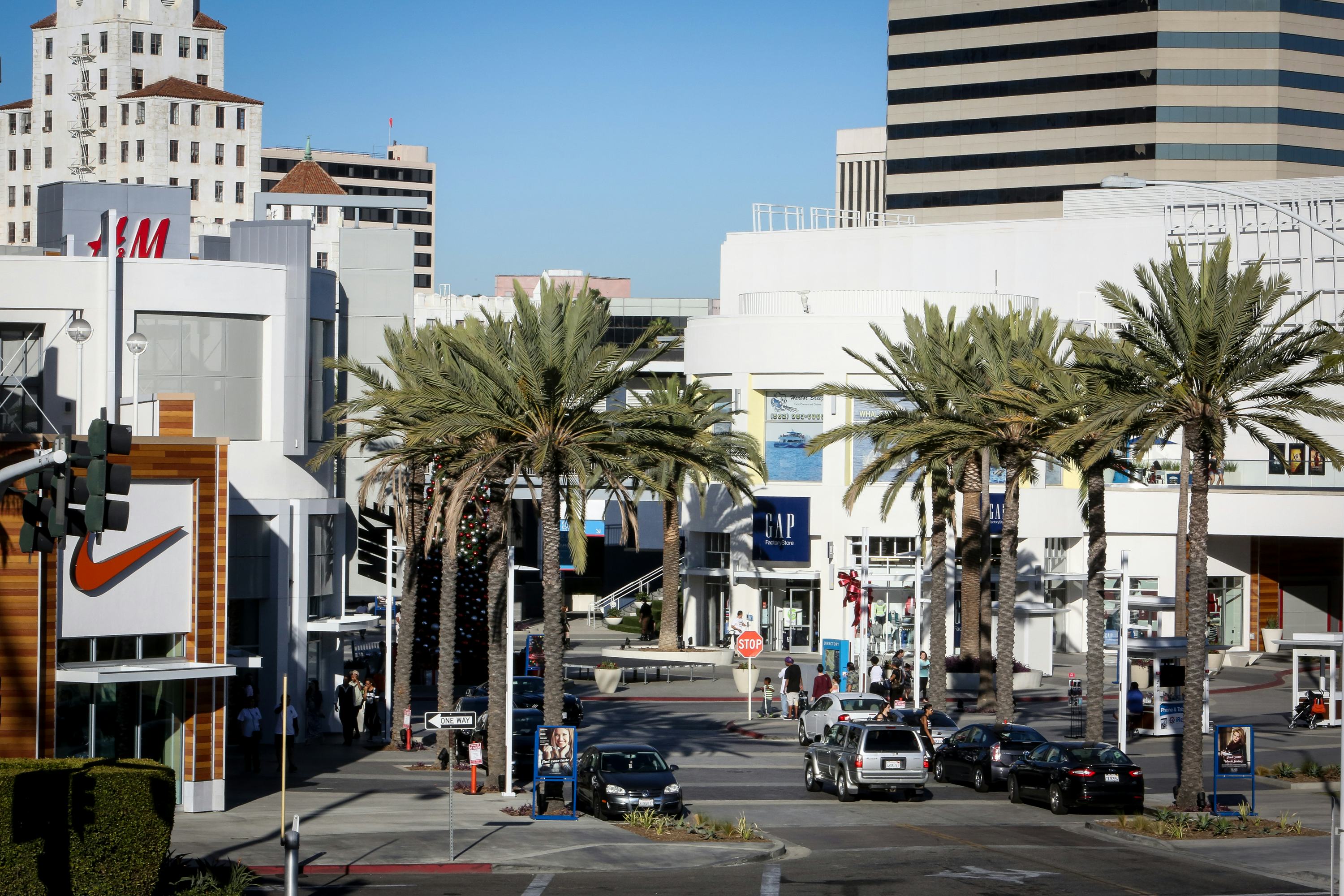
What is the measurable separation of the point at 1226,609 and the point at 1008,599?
33107 mm

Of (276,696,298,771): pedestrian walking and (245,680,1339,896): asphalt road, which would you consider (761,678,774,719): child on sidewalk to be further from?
(276,696,298,771): pedestrian walking

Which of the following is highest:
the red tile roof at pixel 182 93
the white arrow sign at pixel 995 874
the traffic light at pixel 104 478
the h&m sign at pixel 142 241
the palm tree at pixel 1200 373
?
the red tile roof at pixel 182 93

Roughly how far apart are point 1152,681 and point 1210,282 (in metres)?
27.0

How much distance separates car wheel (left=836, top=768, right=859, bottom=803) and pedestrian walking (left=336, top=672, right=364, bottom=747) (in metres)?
14.3

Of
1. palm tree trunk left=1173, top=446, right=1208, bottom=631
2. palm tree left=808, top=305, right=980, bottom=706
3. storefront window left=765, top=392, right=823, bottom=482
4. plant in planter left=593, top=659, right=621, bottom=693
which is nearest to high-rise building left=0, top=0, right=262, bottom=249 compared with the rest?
storefront window left=765, top=392, right=823, bottom=482

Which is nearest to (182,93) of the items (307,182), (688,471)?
(307,182)

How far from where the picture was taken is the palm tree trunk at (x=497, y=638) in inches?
1318

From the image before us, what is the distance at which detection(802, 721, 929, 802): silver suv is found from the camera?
3291 centimetres

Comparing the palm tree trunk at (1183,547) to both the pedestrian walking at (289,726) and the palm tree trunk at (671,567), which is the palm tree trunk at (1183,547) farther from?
→ the pedestrian walking at (289,726)

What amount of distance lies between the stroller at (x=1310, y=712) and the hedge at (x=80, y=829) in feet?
117

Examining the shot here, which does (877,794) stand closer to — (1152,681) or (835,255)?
(1152,681)

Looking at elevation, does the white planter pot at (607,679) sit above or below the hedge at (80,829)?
below

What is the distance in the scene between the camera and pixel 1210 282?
3020 cm

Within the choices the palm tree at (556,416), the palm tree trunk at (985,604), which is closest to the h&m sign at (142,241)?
the palm tree at (556,416)
